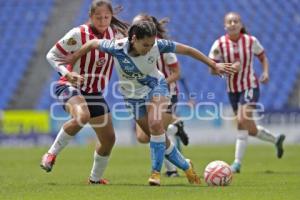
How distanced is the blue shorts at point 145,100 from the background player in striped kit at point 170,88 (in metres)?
0.68

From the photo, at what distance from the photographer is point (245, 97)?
12445 millimetres

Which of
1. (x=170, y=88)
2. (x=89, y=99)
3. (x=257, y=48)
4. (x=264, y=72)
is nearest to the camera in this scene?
(x=89, y=99)

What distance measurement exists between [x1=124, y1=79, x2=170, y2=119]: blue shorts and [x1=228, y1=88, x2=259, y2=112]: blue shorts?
12.5ft

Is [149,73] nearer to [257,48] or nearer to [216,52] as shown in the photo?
[216,52]

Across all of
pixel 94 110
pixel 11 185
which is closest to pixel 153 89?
pixel 94 110

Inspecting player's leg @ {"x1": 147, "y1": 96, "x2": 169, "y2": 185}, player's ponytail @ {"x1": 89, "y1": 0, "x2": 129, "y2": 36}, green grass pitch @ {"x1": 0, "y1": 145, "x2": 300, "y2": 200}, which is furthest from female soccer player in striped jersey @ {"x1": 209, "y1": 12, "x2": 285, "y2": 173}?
player's leg @ {"x1": 147, "y1": 96, "x2": 169, "y2": 185}

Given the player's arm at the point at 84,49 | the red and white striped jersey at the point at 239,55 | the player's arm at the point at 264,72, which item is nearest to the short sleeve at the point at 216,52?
the red and white striped jersey at the point at 239,55

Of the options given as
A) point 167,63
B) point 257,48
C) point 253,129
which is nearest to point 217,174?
point 167,63

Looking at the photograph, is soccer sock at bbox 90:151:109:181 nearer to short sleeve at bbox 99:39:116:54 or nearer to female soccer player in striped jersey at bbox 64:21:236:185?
female soccer player in striped jersey at bbox 64:21:236:185

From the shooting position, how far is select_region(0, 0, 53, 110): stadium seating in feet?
97.3

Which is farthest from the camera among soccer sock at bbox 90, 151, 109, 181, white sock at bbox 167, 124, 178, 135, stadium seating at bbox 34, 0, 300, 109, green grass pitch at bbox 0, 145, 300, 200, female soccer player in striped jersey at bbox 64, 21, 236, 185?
stadium seating at bbox 34, 0, 300, 109

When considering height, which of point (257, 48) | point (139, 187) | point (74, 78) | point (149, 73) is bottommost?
point (139, 187)

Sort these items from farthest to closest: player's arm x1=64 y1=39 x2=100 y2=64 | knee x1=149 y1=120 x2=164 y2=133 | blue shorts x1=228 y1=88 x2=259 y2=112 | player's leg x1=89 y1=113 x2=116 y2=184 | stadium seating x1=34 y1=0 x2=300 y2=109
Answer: stadium seating x1=34 y1=0 x2=300 y2=109, blue shorts x1=228 y1=88 x2=259 y2=112, player's leg x1=89 y1=113 x2=116 y2=184, player's arm x1=64 y1=39 x2=100 y2=64, knee x1=149 y1=120 x2=164 y2=133

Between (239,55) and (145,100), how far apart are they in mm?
4200
